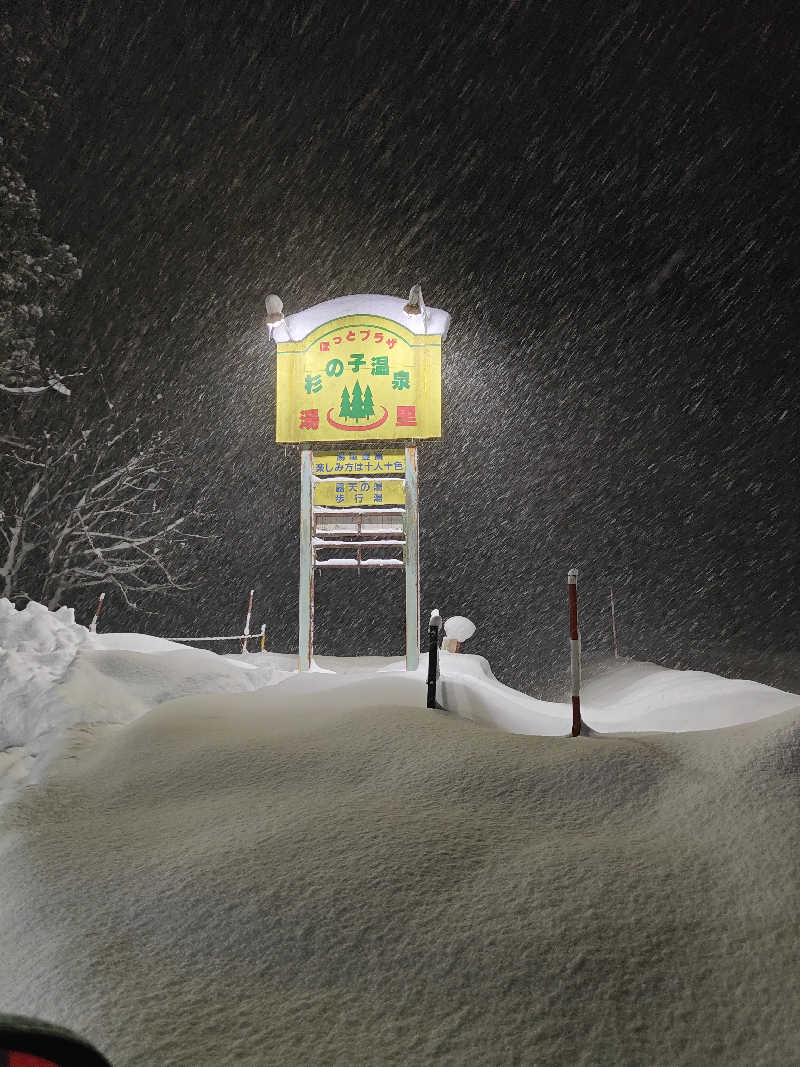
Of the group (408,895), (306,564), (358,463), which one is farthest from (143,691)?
(358,463)

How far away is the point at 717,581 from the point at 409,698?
25.4 m

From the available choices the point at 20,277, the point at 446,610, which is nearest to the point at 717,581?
the point at 446,610

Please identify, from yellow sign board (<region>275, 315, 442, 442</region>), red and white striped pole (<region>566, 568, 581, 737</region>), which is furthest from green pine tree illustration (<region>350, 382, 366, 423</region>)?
red and white striped pole (<region>566, 568, 581, 737</region>)

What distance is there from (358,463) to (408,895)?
6.03 metres

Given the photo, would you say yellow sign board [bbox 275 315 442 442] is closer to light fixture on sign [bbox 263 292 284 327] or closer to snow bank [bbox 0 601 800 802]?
light fixture on sign [bbox 263 292 284 327]

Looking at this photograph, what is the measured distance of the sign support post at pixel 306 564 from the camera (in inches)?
293

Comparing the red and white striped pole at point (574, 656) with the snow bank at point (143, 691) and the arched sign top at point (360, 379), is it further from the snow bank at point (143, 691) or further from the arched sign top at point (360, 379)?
the arched sign top at point (360, 379)

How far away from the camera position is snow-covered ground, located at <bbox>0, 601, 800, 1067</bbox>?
1.40 meters

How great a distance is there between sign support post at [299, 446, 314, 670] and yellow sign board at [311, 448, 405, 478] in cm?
12

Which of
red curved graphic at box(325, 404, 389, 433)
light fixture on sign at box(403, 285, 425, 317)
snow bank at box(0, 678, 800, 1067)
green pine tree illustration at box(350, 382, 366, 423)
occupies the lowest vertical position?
snow bank at box(0, 678, 800, 1067)

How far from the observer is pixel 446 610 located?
19891 millimetres

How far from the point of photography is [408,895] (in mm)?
1802

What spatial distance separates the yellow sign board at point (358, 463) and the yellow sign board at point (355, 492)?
0.30ft

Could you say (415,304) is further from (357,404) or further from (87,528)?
(87,528)
